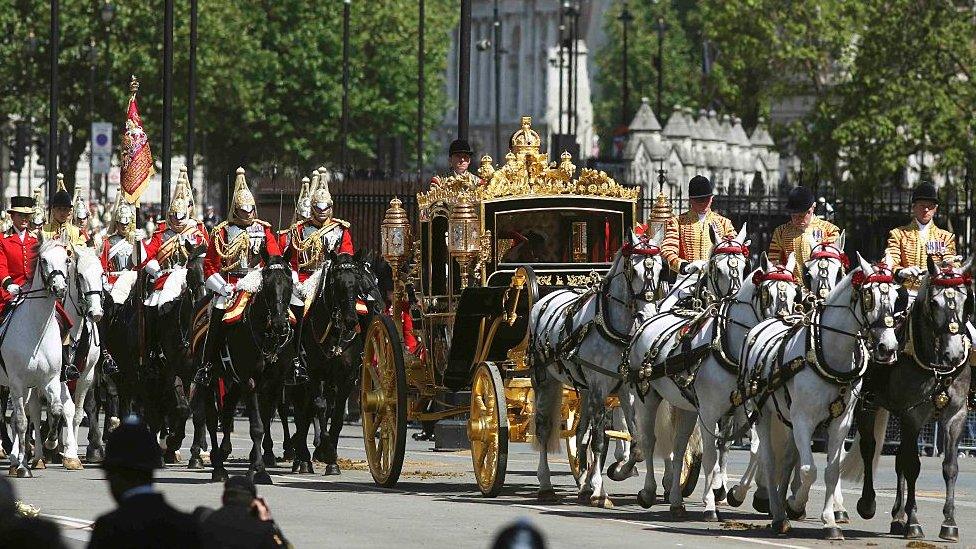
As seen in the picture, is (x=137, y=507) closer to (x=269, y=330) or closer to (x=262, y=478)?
(x=262, y=478)

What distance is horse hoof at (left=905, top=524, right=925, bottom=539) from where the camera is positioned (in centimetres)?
1734

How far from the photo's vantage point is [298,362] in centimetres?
2248

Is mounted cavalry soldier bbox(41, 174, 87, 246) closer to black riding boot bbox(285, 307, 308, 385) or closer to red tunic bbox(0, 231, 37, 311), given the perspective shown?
red tunic bbox(0, 231, 37, 311)

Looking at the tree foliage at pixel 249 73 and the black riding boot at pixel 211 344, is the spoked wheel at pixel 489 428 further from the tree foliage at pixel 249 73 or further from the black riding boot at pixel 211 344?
the tree foliage at pixel 249 73

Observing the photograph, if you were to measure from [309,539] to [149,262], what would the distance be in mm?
8534

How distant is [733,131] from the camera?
6588cm

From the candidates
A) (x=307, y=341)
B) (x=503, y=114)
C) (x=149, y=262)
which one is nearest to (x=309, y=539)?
(x=307, y=341)

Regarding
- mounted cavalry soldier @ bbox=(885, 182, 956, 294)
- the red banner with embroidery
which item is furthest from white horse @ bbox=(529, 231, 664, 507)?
the red banner with embroidery

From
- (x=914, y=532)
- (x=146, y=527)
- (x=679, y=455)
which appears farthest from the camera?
(x=679, y=455)

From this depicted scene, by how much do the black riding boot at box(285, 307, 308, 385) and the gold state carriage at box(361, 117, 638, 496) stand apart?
790 millimetres

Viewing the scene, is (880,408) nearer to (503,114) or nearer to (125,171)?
(125,171)

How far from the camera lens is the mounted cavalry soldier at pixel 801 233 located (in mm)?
19672

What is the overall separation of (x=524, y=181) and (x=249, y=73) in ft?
189

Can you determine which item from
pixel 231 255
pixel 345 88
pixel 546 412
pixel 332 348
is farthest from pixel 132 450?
pixel 345 88
